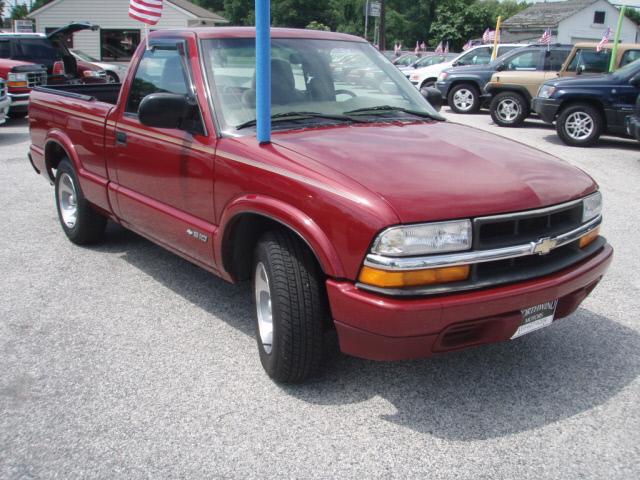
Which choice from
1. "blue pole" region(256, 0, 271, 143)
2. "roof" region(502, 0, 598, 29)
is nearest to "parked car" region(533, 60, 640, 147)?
"blue pole" region(256, 0, 271, 143)

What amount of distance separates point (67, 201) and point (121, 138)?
1596 millimetres

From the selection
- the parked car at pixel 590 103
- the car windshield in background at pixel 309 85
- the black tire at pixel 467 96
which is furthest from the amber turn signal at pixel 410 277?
the black tire at pixel 467 96

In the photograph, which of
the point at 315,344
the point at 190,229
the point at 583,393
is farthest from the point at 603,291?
the point at 190,229

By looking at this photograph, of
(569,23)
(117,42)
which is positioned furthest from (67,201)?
(569,23)

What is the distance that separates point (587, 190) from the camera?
11.0 ft

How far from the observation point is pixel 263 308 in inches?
137

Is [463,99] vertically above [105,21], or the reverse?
[105,21]

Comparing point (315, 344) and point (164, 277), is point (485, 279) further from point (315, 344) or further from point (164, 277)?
point (164, 277)

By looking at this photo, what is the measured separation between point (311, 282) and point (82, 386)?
1340 mm

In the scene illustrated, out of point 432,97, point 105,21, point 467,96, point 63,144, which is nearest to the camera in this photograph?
point 432,97

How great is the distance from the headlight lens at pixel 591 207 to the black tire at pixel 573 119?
30.0ft

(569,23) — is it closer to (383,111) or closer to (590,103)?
(590,103)

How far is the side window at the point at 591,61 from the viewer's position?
1390 cm

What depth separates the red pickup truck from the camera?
2715 mm
